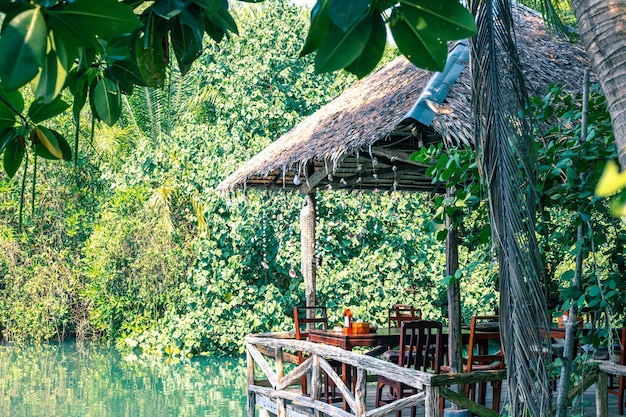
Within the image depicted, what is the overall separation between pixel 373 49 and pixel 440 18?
0.32 feet

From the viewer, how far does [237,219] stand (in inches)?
516

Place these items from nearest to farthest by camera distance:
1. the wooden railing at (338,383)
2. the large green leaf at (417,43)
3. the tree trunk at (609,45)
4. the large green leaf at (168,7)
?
the large green leaf at (417,43) < the large green leaf at (168,7) < the tree trunk at (609,45) < the wooden railing at (338,383)

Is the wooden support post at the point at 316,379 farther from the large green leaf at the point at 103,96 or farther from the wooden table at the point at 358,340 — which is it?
the large green leaf at the point at 103,96

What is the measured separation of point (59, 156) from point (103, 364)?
40.3ft

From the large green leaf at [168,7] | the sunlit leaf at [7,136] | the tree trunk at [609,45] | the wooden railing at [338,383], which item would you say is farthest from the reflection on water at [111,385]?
the large green leaf at [168,7]

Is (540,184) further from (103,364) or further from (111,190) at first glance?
(111,190)

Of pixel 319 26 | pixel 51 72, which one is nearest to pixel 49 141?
pixel 51 72

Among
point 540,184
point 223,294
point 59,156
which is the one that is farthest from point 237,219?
point 59,156

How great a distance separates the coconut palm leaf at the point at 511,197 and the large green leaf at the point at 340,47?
189 cm

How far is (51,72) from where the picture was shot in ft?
3.35

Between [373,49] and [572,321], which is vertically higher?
[373,49]

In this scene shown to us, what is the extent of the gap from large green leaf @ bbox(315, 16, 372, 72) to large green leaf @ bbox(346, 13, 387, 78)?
0.02 meters

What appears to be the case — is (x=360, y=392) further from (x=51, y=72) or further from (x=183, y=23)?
(x=51, y=72)

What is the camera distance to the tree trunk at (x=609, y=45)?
6.70 feet
